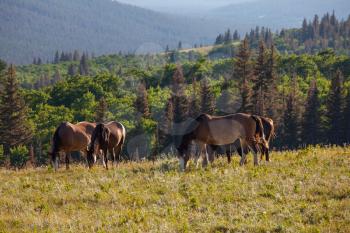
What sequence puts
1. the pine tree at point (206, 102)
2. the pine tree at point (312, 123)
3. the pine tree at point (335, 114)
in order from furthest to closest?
1. the pine tree at point (206, 102)
2. the pine tree at point (312, 123)
3. the pine tree at point (335, 114)

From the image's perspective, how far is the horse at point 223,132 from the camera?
1930 centimetres

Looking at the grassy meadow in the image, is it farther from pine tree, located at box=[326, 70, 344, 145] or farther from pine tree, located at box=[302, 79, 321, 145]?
pine tree, located at box=[302, 79, 321, 145]

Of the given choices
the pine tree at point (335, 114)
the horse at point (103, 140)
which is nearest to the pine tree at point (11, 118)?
the pine tree at point (335, 114)

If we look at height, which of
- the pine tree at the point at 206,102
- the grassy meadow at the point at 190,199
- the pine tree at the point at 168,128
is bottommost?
the pine tree at the point at 168,128

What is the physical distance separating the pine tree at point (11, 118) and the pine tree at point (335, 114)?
181 ft

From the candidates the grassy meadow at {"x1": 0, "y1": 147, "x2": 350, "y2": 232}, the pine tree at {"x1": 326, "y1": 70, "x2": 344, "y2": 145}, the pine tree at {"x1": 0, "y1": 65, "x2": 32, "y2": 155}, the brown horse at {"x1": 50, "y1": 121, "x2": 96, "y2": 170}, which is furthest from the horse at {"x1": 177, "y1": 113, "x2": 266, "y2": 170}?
the pine tree at {"x1": 326, "y1": 70, "x2": 344, "y2": 145}

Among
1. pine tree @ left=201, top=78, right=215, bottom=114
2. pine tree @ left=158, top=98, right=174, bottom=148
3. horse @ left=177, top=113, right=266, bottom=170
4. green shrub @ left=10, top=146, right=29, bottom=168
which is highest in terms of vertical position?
horse @ left=177, top=113, right=266, bottom=170

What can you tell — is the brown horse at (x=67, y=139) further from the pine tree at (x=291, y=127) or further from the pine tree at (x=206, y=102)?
the pine tree at (x=291, y=127)

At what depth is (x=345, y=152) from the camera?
19625mm

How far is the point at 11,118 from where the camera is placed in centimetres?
8012

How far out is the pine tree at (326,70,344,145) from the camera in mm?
85750

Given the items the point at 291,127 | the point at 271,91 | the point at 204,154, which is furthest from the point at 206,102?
the point at 204,154

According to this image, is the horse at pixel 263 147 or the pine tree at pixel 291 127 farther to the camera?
the pine tree at pixel 291 127

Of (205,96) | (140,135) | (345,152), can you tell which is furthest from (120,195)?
(140,135)
